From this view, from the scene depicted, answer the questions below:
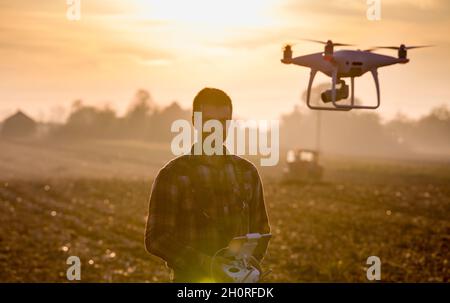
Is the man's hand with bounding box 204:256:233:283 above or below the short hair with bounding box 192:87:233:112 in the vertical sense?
below

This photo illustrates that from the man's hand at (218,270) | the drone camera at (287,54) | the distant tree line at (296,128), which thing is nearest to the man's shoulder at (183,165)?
the man's hand at (218,270)

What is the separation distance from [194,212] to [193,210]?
15 millimetres

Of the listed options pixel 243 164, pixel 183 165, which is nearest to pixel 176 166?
pixel 183 165

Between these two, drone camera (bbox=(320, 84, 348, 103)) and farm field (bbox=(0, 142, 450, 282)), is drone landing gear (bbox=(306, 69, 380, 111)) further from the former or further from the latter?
farm field (bbox=(0, 142, 450, 282))

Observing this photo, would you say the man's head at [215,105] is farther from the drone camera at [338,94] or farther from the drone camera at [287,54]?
the drone camera at [338,94]

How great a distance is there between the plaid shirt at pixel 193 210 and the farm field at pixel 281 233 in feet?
39.7

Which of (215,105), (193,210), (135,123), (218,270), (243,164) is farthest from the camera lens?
(135,123)

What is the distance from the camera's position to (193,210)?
425cm

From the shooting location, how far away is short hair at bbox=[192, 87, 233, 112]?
13.1ft

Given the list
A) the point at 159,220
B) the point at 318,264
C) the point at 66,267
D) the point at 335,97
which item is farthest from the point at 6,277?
the point at 335,97

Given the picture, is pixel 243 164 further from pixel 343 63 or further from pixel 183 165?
pixel 343 63

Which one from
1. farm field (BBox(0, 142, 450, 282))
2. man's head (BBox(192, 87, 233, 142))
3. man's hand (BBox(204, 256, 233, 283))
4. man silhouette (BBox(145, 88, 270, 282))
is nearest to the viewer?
man's hand (BBox(204, 256, 233, 283))

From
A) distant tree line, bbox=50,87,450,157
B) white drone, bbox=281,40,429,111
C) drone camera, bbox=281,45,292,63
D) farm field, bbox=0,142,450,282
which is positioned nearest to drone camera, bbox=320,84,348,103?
white drone, bbox=281,40,429,111

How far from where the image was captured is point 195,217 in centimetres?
425
